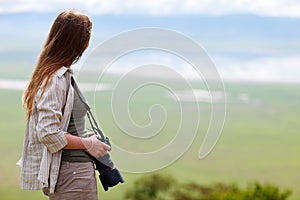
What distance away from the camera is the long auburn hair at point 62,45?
5.17ft

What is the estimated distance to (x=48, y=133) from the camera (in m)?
1.54

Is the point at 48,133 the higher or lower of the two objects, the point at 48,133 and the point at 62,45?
the lower

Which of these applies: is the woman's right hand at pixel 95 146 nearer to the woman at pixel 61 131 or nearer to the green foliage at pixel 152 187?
the woman at pixel 61 131

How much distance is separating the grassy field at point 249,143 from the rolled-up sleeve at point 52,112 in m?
2.71

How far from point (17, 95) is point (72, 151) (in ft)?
9.15

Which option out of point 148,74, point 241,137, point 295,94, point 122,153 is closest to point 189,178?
point 241,137

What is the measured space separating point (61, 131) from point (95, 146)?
0.10 meters

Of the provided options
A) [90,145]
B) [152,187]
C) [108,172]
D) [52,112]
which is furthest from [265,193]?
[52,112]

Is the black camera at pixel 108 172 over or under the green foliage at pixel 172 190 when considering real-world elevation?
over

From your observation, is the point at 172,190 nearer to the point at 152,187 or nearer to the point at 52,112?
the point at 152,187

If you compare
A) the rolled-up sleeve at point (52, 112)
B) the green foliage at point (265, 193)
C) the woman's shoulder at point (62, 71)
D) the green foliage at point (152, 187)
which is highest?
the woman's shoulder at point (62, 71)

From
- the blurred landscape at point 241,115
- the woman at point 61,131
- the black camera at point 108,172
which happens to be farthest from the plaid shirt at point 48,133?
the blurred landscape at point 241,115

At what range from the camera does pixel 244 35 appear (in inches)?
171

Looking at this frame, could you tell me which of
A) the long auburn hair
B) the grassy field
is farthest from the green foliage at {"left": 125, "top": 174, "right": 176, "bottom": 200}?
the long auburn hair
